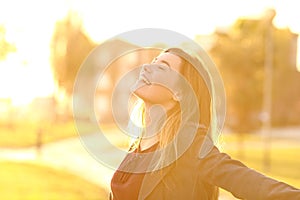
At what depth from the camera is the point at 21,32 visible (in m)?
22.2

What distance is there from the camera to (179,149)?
2248 millimetres

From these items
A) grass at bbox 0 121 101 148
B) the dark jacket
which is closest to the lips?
the dark jacket

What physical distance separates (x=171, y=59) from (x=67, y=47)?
4675cm

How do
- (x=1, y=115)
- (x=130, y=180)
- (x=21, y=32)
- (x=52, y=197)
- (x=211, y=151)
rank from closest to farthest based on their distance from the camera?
(x=211, y=151) < (x=130, y=180) < (x=52, y=197) < (x=21, y=32) < (x=1, y=115)

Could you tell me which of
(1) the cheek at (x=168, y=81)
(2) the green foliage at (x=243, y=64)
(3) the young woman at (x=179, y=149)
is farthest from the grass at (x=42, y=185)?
(2) the green foliage at (x=243, y=64)

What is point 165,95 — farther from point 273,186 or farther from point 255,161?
point 255,161

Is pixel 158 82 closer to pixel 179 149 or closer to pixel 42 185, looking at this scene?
pixel 179 149

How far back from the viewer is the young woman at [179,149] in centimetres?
204

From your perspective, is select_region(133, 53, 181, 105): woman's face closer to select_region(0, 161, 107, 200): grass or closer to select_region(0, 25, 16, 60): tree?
select_region(0, 161, 107, 200): grass

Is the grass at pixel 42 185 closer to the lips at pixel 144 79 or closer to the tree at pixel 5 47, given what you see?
the tree at pixel 5 47

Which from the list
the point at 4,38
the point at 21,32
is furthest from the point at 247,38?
the point at 4,38

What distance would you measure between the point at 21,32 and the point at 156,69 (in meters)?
20.3

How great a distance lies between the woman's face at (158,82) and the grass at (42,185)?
12469 mm

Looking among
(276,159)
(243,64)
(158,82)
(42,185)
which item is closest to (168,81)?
(158,82)
